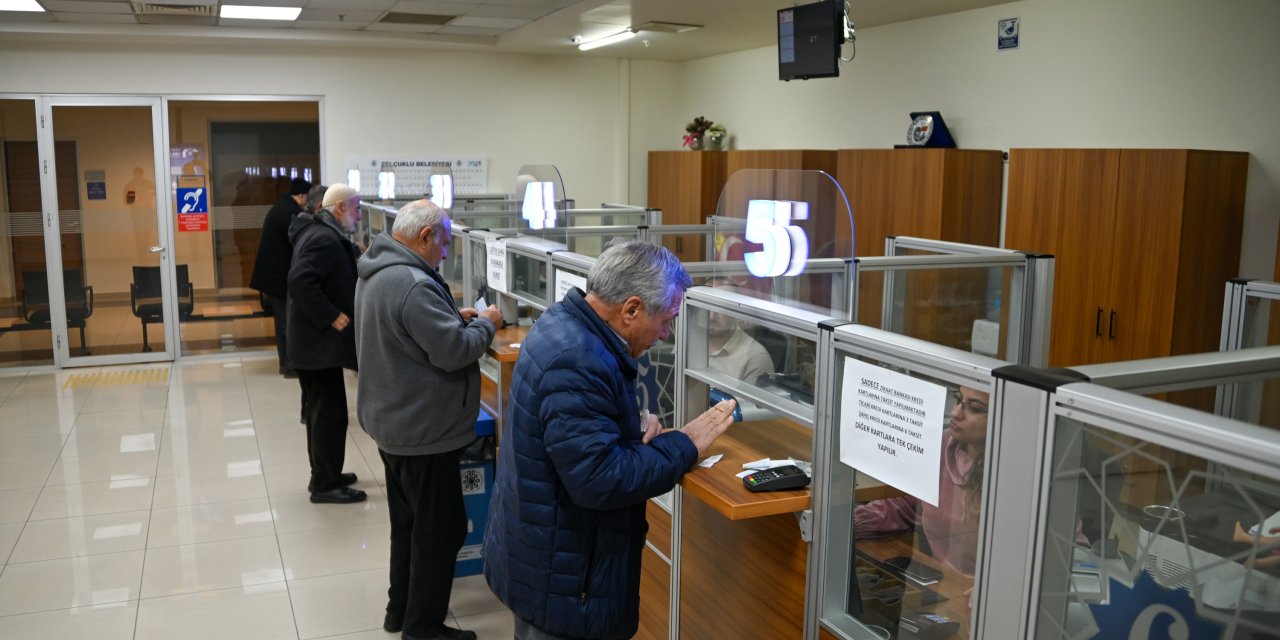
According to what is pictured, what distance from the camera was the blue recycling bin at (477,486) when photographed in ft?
12.7

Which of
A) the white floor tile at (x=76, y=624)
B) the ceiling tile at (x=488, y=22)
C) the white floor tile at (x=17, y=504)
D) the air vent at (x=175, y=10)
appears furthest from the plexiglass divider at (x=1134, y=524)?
the air vent at (x=175, y=10)

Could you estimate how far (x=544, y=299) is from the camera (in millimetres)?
3994

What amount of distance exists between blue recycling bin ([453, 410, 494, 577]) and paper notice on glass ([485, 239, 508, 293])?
0.62m

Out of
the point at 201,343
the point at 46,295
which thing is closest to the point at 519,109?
the point at 201,343

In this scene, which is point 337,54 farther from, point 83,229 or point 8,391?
point 8,391

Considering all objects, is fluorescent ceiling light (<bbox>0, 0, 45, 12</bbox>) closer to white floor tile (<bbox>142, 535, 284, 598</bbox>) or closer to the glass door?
the glass door

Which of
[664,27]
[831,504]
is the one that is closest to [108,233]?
[664,27]

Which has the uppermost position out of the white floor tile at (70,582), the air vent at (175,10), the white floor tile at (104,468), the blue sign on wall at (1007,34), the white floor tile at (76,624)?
the air vent at (175,10)

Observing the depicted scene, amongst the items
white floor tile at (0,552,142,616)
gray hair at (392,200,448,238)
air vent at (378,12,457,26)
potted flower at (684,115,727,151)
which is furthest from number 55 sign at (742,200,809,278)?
potted flower at (684,115,727,151)

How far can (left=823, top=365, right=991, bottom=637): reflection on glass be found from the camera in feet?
6.63

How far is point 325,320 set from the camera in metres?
4.49

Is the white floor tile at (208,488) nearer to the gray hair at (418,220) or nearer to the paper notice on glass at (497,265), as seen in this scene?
the paper notice on glass at (497,265)

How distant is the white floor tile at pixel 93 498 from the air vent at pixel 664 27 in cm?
455

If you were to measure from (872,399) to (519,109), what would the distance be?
7909 millimetres
